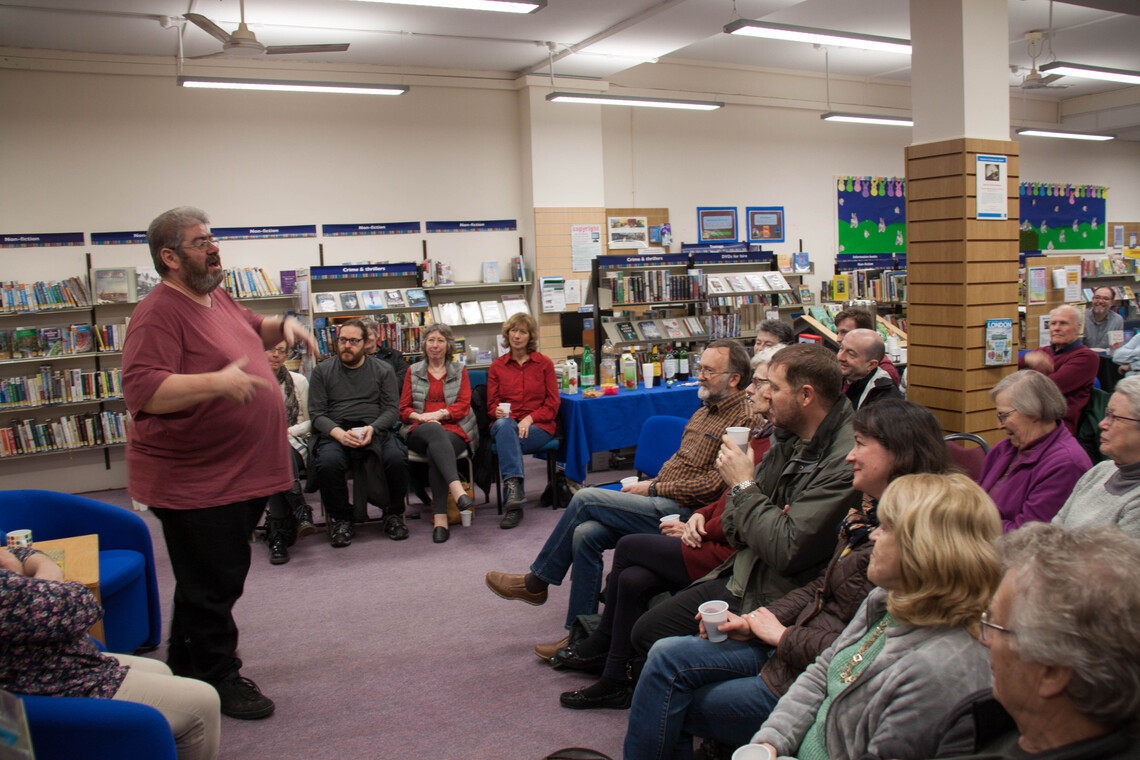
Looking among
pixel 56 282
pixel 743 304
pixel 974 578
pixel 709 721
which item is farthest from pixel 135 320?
pixel 743 304

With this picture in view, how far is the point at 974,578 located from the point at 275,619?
3.41m

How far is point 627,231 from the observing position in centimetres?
945

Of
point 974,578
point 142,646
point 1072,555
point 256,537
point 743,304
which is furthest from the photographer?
point 743,304

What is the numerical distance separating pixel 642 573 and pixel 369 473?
113 inches

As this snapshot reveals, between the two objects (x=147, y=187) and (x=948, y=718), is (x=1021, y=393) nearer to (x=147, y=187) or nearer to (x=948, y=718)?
(x=948, y=718)

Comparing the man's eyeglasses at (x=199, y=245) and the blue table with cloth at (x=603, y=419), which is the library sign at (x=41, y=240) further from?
the man's eyeglasses at (x=199, y=245)

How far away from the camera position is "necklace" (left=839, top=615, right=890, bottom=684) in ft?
5.80

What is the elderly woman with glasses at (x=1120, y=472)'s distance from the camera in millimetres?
2375

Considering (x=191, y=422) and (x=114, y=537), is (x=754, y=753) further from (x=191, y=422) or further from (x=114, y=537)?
(x=114, y=537)

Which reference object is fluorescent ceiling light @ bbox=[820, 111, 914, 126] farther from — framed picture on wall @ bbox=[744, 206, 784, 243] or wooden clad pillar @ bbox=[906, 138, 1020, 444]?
wooden clad pillar @ bbox=[906, 138, 1020, 444]

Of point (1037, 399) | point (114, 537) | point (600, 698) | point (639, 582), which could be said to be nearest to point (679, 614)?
point (639, 582)

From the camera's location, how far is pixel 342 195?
320 inches

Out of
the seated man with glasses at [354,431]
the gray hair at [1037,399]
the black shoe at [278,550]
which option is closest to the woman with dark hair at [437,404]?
the seated man with glasses at [354,431]

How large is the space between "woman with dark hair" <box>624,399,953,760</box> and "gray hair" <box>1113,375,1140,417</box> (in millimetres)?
697
